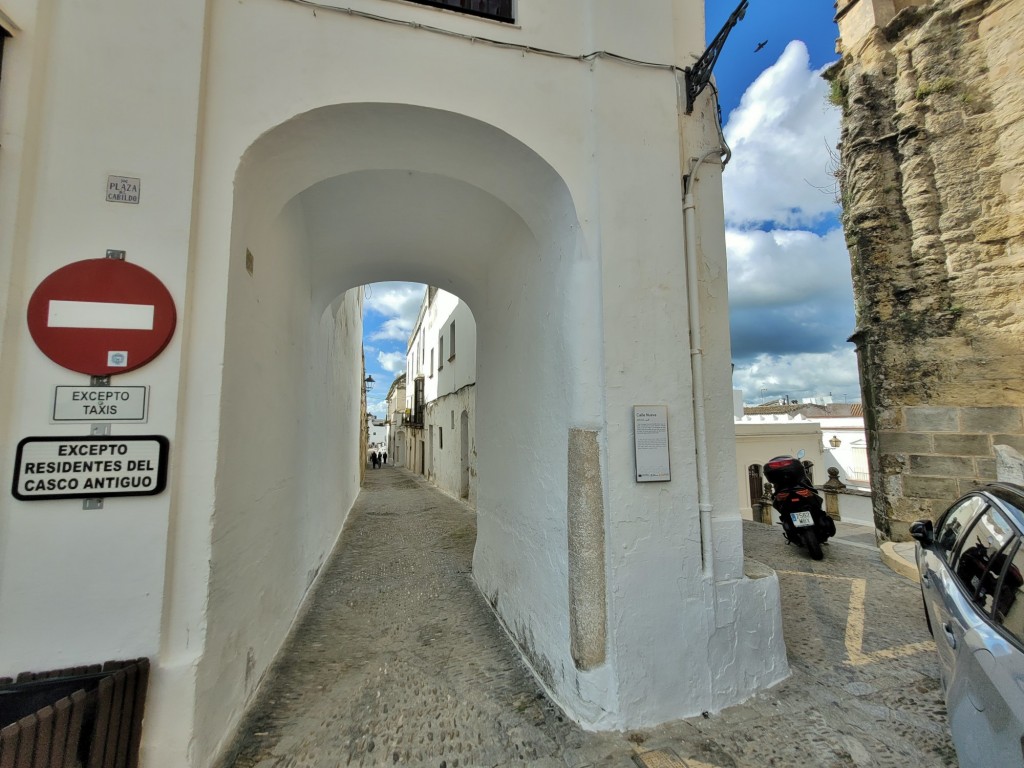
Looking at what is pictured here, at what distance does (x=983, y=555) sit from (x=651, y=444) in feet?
5.32

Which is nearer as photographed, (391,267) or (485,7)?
(485,7)

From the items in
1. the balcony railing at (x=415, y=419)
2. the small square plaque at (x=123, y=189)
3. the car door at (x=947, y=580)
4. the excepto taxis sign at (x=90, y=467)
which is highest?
the small square plaque at (x=123, y=189)

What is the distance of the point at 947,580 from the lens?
2422mm

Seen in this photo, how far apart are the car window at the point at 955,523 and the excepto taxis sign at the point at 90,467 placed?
4247 mm

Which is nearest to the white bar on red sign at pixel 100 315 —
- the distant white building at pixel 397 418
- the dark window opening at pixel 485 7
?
the dark window opening at pixel 485 7

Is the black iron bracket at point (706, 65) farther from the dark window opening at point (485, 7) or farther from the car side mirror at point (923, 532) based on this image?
the car side mirror at point (923, 532)

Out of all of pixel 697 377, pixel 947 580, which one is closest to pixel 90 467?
pixel 697 377

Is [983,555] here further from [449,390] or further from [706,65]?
[449,390]

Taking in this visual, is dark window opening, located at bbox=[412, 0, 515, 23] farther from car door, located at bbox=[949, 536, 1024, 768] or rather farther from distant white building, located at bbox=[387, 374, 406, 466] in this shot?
distant white building, located at bbox=[387, 374, 406, 466]

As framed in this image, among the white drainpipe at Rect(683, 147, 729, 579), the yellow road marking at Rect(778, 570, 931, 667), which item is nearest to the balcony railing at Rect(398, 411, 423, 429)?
the yellow road marking at Rect(778, 570, 931, 667)

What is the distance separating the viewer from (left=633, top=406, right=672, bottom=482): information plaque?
267 centimetres

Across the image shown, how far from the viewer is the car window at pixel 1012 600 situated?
1.69 metres

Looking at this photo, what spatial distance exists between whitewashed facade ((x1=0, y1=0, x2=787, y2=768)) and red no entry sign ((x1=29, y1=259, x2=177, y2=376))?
0.18ft

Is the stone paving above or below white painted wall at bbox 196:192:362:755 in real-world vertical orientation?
below
